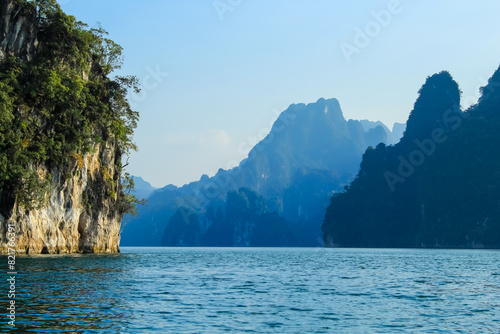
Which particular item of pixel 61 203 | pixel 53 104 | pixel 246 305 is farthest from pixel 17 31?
pixel 246 305

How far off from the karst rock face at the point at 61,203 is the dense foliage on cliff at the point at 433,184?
93.9 m

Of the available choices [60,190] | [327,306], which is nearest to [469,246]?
[60,190]

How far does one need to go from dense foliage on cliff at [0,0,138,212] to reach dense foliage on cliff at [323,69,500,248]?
3809 inches

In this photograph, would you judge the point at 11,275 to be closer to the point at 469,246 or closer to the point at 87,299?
the point at 87,299

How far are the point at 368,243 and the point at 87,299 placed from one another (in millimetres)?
159191

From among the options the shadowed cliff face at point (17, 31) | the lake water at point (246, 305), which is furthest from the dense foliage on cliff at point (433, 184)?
the lake water at point (246, 305)

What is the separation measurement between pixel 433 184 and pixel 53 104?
393ft

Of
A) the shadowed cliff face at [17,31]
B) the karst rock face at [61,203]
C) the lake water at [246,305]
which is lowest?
the lake water at [246,305]

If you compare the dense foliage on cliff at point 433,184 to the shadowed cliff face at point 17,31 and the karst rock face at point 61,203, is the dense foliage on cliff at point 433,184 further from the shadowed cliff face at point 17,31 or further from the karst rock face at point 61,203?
the shadowed cliff face at point 17,31

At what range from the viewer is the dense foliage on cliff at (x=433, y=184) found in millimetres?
134000

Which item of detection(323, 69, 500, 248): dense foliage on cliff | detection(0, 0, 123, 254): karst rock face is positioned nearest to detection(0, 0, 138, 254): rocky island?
detection(0, 0, 123, 254): karst rock face

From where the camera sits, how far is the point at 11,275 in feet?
87.5

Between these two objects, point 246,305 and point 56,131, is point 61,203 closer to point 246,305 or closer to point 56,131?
point 56,131

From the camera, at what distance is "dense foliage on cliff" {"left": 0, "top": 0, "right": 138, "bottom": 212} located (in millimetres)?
44062
